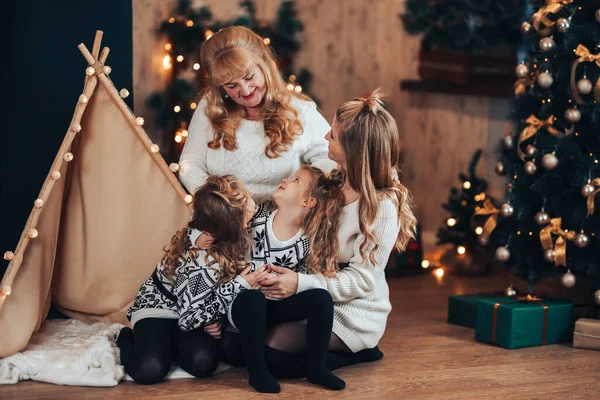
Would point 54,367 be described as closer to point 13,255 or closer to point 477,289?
point 13,255

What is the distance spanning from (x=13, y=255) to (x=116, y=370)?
532 millimetres

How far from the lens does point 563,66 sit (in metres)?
3.37

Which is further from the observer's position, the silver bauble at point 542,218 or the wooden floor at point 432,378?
the silver bauble at point 542,218

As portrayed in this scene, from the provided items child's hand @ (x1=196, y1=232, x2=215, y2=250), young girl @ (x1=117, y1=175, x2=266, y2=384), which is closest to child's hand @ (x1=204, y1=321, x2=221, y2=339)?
young girl @ (x1=117, y1=175, x2=266, y2=384)

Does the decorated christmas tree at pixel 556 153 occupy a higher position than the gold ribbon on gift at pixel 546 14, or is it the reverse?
the gold ribbon on gift at pixel 546 14

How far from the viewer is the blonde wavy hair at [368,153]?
266cm

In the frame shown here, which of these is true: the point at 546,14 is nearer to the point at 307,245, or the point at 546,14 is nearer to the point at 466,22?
the point at 466,22

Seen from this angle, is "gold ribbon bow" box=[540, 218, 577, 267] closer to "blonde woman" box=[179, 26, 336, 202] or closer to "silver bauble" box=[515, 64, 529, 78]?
"silver bauble" box=[515, 64, 529, 78]

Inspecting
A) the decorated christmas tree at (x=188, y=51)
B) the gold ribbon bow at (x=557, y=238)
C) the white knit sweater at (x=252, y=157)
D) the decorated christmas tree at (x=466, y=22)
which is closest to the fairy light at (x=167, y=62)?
the decorated christmas tree at (x=188, y=51)

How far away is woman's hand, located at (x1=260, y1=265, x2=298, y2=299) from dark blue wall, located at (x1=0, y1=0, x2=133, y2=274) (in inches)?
46.9

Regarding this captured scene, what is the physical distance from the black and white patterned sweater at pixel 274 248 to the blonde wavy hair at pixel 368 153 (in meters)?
0.20

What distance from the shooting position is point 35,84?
3.27 metres

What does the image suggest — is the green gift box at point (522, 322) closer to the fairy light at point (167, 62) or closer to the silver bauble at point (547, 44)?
the silver bauble at point (547, 44)

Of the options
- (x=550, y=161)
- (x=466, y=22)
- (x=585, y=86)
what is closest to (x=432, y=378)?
(x=550, y=161)
